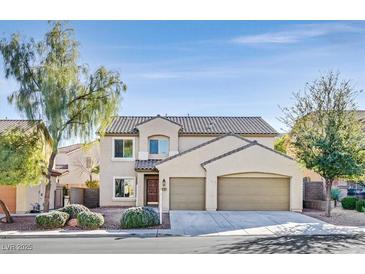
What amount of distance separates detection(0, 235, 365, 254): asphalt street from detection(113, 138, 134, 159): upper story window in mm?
12572

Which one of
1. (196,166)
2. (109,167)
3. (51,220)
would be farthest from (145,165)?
(51,220)

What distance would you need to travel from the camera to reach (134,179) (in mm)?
28047

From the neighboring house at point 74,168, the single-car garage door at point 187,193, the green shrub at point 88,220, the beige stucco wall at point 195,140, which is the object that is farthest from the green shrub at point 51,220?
the beige stucco wall at point 195,140

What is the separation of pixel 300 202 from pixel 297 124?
170 inches

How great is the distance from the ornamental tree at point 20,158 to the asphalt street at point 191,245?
319 cm

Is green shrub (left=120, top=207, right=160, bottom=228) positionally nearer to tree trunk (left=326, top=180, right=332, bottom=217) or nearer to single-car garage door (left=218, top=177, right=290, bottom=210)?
single-car garage door (left=218, top=177, right=290, bottom=210)

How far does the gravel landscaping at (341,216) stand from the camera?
19.6m

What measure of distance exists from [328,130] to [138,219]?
9.53m

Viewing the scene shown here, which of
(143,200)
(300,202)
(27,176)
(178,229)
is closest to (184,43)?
(178,229)

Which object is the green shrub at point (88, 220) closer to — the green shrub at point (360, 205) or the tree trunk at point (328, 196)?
the tree trunk at point (328, 196)

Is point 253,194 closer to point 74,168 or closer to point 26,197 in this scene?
point 26,197

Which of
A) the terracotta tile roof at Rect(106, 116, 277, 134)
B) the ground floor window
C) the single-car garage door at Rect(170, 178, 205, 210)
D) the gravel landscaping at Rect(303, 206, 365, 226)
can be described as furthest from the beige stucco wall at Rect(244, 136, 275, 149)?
the ground floor window

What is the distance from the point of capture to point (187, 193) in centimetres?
2430
